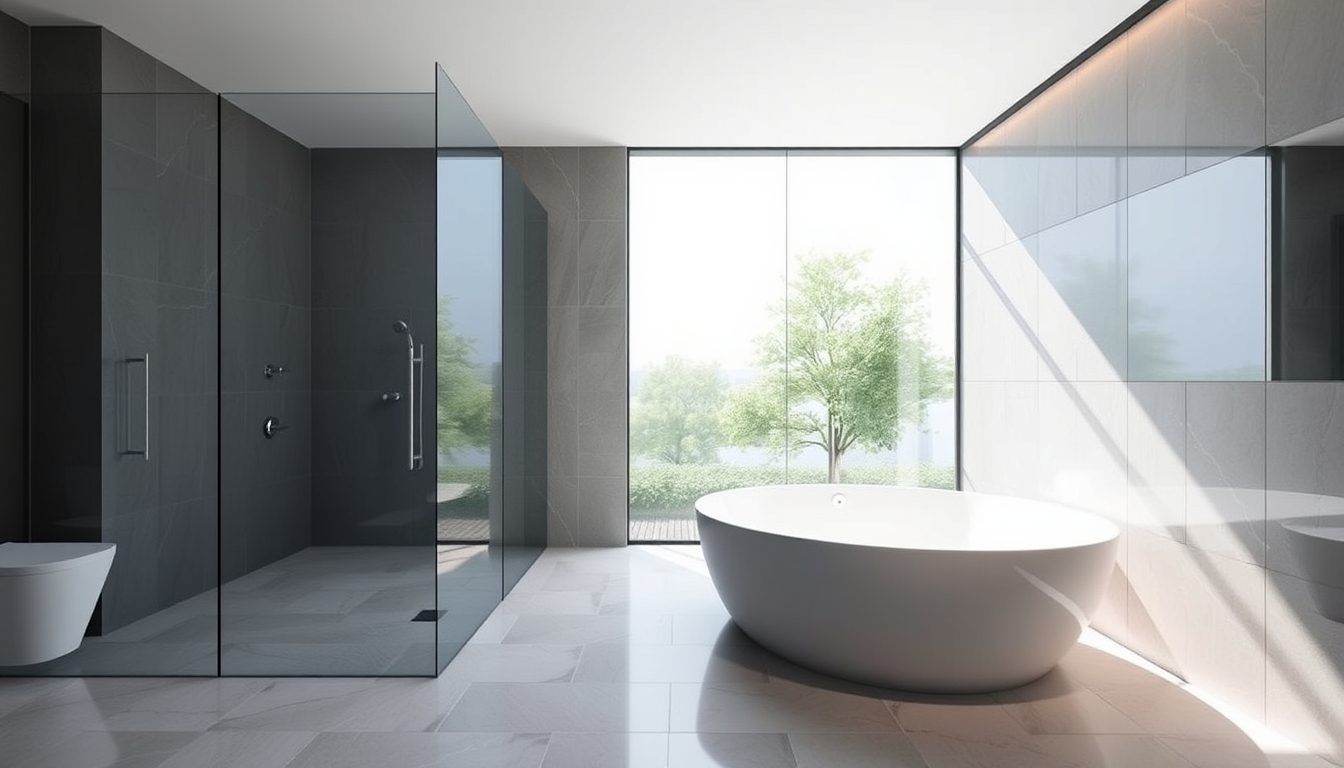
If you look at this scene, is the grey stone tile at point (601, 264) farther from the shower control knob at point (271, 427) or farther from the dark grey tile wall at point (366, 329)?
the shower control knob at point (271, 427)

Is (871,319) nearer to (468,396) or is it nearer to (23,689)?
(468,396)

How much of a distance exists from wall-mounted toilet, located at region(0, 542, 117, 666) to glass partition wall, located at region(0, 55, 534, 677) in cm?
8

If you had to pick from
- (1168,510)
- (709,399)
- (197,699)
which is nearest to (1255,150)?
(1168,510)

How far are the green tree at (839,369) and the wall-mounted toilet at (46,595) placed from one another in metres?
3.46

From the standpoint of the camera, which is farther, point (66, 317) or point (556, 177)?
point (556, 177)

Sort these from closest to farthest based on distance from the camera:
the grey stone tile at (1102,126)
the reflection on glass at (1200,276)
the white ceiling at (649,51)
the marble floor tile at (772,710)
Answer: the marble floor tile at (772,710) < the reflection on glass at (1200,276) < the white ceiling at (649,51) < the grey stone tile at (1102,126)

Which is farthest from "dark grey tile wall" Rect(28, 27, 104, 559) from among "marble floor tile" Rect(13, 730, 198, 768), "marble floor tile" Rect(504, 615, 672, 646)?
"marble floor tile" Rect(504, 615, 672, 646)

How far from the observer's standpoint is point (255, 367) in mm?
2934

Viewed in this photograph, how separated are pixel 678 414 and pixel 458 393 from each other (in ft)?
7.56

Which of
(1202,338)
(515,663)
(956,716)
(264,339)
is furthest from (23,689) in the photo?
(1202,338)

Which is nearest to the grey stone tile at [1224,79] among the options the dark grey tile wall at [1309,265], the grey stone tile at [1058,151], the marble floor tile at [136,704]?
the dark grey tile wall at [1309,265]

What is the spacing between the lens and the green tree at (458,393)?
305 cm

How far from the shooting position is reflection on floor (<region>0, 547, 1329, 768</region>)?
2.34 meters

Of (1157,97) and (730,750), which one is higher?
(1157,97)
